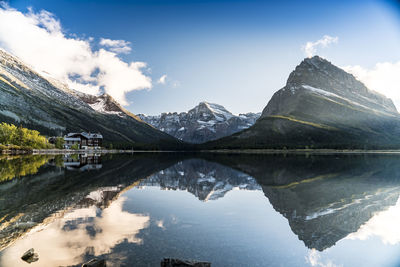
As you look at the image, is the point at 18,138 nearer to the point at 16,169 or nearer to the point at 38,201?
the point at 16,169

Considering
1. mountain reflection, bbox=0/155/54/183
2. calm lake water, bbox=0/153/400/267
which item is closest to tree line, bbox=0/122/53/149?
mountain reflection, bbox=0/155/54/183

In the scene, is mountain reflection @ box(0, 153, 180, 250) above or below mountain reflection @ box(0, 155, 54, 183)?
below

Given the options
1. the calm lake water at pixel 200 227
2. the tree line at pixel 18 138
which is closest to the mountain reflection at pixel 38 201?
the calm lake water at pixel 200 227

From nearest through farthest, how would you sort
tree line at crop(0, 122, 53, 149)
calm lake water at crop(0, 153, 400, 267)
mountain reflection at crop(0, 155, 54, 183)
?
calm lake water at crop(0, 153, 400, 267) < mountain reflection at crop(0, 155, 54, 183) < tree line at crop(0, 122, 53, 149)

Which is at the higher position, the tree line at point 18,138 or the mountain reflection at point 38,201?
the tree line at point 18,138

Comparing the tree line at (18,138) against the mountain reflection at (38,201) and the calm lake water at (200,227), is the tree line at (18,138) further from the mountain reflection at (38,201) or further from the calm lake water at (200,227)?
the calm lake water at (200,227)

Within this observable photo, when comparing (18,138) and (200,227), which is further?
(18,138)

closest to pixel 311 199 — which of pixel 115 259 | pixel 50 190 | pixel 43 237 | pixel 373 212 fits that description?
pixel 373 212

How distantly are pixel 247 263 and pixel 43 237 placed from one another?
12.4 m

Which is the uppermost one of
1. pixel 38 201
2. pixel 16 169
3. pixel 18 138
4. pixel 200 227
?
pixel 18 138

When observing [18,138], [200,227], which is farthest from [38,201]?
[18,138]

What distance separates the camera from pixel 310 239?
17.8 metres

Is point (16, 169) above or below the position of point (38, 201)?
above

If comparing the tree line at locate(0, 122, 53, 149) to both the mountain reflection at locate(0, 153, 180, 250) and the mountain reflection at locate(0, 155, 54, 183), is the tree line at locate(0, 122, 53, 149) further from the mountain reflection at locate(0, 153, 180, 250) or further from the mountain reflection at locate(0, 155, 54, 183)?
the mountain reflection at locate(0, 153, 180, 250)
